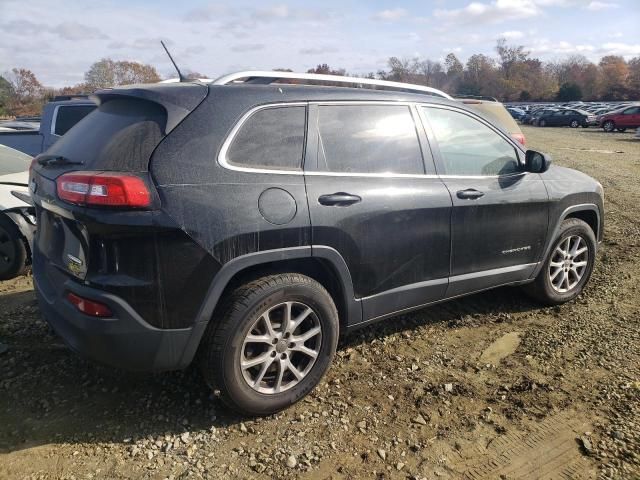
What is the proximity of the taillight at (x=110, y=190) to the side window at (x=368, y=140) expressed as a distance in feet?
3.44

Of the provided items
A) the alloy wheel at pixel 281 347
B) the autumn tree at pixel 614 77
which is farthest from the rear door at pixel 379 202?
the autumn tree at pixel 614 77

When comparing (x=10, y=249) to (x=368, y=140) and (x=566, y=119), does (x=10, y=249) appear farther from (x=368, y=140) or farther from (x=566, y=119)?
(x=566, y=119)

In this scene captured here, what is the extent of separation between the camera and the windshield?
560 centimetres

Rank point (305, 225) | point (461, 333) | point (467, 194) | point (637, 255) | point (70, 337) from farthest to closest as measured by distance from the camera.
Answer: point (637, 255) < point (461, 333) < point (467, 194) < point (305, 225) < point (70, 337)

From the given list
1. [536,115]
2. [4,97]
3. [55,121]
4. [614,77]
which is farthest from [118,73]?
[614,77]

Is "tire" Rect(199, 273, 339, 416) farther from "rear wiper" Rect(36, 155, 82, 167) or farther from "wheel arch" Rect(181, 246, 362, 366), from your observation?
"rear wiper" Rect(36, 155, 82, 167)

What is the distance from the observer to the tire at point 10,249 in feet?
16.5

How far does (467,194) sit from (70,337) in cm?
266

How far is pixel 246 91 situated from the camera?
288 cm

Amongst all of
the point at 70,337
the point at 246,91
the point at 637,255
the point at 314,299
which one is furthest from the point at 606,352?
the point at 70,337

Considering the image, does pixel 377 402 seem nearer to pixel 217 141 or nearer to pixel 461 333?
pixel 461 333

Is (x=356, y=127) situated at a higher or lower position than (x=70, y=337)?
higher

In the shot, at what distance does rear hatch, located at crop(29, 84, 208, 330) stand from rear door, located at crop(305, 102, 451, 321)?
841 mm

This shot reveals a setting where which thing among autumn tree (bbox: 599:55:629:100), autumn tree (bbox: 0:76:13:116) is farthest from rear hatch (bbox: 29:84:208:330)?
autumn tree (bbox: 599:55:629:100)
